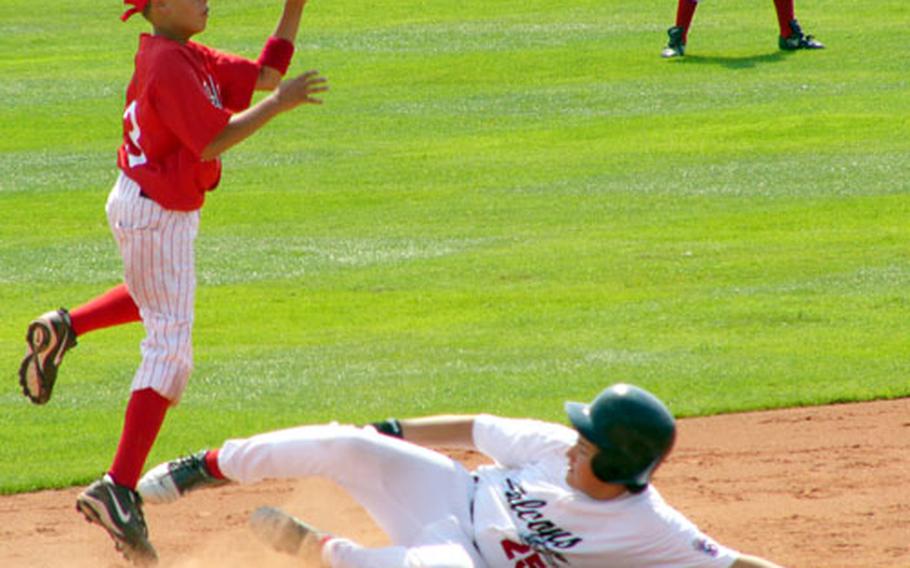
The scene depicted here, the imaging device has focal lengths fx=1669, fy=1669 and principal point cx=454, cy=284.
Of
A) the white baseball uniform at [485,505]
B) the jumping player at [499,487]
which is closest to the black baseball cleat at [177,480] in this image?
the jumping player at [499,487]

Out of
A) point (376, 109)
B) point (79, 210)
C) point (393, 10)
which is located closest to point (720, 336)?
point (79, 210)

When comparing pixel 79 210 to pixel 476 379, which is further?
pixel 79 210

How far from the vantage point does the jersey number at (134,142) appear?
6.16 m

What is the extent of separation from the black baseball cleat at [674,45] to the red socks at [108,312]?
50.6ft

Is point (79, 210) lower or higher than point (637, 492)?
lower

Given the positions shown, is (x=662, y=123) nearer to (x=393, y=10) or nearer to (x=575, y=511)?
(x=393, y=10)

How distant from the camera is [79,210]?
1486 centimetres

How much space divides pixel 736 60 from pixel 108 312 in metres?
15.6

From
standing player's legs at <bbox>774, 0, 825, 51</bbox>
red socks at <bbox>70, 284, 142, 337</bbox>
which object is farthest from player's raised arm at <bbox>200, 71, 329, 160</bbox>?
standing player's legs at <bbox>774, 0, 825, 51</bbox>

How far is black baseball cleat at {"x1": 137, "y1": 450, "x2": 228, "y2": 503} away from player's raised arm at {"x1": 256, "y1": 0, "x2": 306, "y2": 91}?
1626 mm

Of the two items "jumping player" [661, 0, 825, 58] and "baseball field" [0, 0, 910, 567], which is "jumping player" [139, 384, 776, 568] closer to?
"baseball field" [0, 0, 910, 567]

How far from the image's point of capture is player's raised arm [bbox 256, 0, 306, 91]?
663 centimetres

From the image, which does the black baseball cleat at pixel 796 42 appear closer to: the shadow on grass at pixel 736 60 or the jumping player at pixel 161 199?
the shadow on grass at pixel 736 60

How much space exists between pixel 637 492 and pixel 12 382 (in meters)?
5.49
